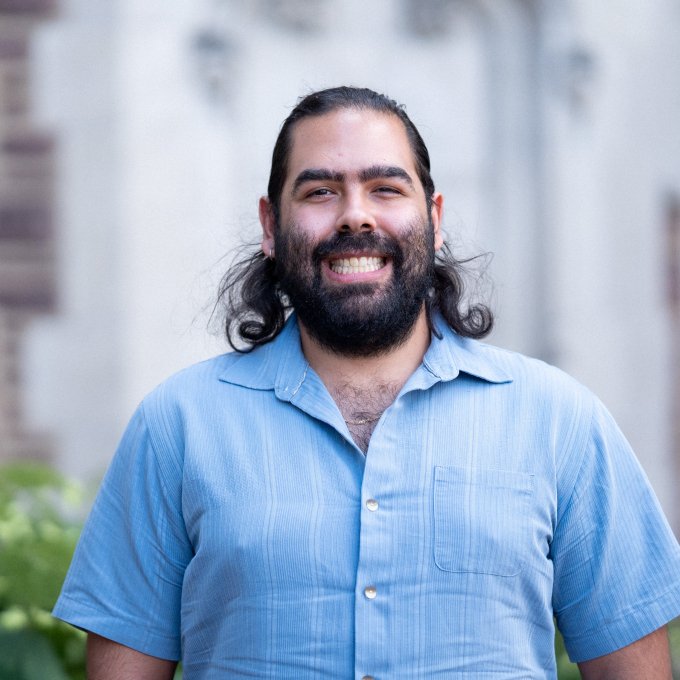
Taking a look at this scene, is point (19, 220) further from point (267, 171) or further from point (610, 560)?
point (610, 560)

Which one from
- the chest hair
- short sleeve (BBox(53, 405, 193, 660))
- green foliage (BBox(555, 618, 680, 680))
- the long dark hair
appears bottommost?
green foliage (BBox(555, 618, 680, 680))

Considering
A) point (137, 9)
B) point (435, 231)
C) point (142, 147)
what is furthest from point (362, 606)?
point (137, 9)

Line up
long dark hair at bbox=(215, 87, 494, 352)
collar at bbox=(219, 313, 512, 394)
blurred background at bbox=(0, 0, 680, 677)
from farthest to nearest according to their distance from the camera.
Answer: blurred background at bbox=(0, 0, 680, 677) < long dark hair at bbox=(215, 87, 494, 352) < collar at bbox=(219, 313, 512, 394)

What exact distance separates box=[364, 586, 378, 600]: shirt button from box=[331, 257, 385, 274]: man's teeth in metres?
0.65

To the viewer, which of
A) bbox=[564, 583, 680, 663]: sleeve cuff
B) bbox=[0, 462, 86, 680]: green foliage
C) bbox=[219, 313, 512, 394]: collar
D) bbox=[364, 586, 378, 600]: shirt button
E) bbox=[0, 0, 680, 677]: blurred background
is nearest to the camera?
bbox=[364, 586, 378, 600]: shirt button

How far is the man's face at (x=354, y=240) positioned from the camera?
1.81 metres

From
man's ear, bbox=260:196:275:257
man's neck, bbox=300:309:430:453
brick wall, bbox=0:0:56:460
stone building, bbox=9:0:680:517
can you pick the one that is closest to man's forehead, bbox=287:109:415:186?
man's ear, bbox=260:196:275:257

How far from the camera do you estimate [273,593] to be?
5.15 ft

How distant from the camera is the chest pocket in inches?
62.2

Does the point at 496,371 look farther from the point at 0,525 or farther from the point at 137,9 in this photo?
the point at 137,9

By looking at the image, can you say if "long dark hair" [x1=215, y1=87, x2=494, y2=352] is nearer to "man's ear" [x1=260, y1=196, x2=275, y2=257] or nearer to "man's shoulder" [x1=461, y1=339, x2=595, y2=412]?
"man's ear" [x1=260, y1=196, x2=275, y2=257]

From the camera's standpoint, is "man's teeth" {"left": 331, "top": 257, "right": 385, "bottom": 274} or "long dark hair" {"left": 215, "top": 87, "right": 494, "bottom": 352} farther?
"long dark hair" {"left": 215, "top": 87, "right": 494, "bottom": 352}

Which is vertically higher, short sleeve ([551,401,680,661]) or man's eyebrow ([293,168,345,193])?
man's eyebrow ([293,168,345,193])

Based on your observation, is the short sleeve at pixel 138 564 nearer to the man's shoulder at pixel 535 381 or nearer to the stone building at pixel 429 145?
→ the man's shoulder at pixel 535 381
